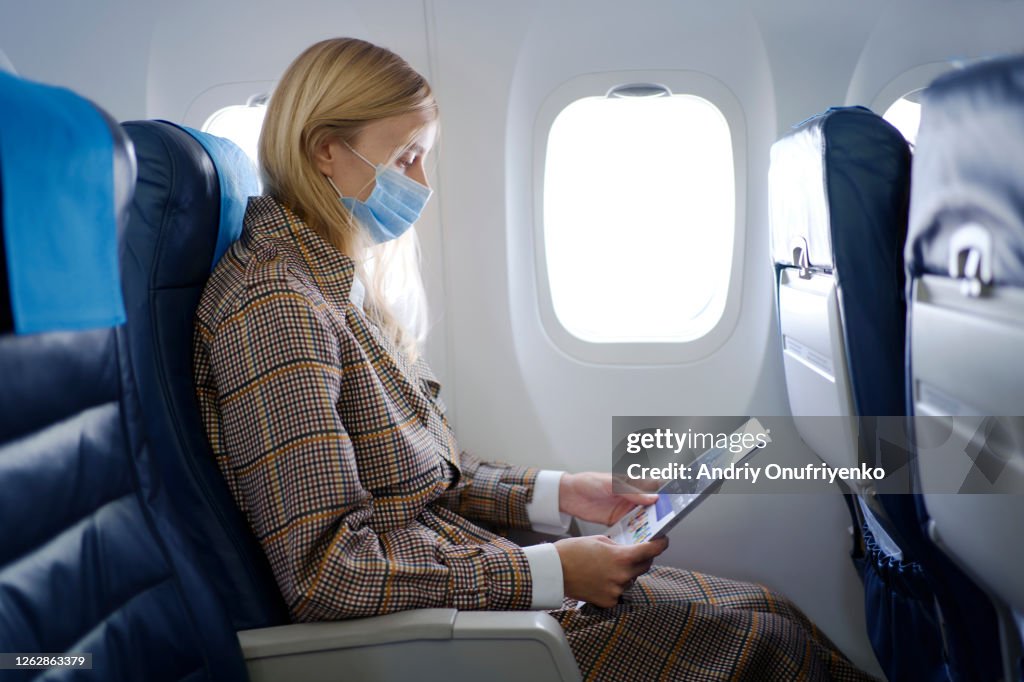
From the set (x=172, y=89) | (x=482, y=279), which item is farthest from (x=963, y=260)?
(x=172, y=89)

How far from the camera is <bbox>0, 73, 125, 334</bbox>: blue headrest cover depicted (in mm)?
732

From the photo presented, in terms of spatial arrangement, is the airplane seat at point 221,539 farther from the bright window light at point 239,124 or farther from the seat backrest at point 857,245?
the bright window light at point 239,124

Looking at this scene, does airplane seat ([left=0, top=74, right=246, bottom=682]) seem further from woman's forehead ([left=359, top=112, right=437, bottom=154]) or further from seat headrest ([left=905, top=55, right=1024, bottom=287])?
seat headrest ([left=905, top=55, right=1024, bottom=287])

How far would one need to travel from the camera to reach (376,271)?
1.89 metres

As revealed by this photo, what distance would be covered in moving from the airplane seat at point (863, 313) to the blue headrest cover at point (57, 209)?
44.7 inches

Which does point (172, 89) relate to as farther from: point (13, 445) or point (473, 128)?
point (13, 445)

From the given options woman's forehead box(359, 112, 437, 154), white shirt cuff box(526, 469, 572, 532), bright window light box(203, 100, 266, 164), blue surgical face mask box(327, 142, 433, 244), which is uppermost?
bright window light box(203, 100, 266, 164)

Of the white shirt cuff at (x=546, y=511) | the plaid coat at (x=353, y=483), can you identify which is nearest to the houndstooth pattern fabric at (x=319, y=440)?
the plaid coat at (x=353, y=483)

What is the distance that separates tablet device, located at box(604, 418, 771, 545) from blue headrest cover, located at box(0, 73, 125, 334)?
109 cm

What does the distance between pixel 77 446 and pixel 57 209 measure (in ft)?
1.18

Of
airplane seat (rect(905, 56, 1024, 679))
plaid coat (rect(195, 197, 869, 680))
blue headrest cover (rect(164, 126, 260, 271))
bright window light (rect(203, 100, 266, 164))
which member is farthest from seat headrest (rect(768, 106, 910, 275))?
bright window light (rect(203, 100, 266, 164))

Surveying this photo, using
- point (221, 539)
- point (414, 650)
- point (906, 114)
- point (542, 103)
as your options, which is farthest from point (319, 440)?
point (906, 114)

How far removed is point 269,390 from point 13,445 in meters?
0.48

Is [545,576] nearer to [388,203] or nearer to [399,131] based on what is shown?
[388,203]
